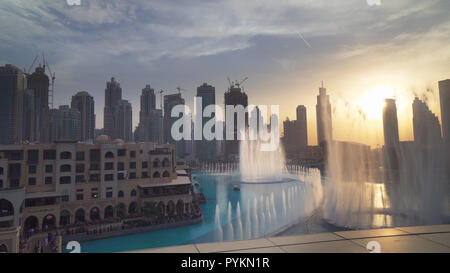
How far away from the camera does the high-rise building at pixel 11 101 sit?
20000 mm

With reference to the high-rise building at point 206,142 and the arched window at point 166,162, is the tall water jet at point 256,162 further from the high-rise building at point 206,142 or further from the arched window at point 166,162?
the high-rise building at point 206,142

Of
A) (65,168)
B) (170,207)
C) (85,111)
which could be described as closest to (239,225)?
(170,207)

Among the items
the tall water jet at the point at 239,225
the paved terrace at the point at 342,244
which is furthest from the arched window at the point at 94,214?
the paved terrace at the point at 342,244

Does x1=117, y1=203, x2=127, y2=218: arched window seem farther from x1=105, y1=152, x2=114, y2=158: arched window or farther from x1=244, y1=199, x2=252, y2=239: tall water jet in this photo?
x1=244, y1=199, x2=252, y2=239: tall water jet

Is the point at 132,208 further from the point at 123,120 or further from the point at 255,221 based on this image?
the point at 123,120

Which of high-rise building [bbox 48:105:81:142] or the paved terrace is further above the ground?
high-rise building [bbox 48:105:81:142]

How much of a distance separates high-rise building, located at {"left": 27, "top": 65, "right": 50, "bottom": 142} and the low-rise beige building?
617 cm

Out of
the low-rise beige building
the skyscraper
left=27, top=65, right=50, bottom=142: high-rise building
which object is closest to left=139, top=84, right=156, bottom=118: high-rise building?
the skyscraper

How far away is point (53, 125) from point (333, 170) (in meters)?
33.0

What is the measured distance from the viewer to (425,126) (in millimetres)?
21531

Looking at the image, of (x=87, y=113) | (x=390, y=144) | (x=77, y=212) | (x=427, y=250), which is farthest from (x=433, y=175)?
(x=87, y=113)

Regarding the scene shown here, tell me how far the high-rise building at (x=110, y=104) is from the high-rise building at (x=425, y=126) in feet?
147

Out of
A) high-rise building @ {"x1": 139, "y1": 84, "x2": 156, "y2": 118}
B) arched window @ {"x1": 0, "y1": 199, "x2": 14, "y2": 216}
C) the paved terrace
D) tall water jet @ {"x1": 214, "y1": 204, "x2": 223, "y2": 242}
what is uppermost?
high-rise building @ {"x1": 139, "y1": 84, "x2": 156, "y2": 118}

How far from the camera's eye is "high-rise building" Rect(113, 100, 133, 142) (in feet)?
171
